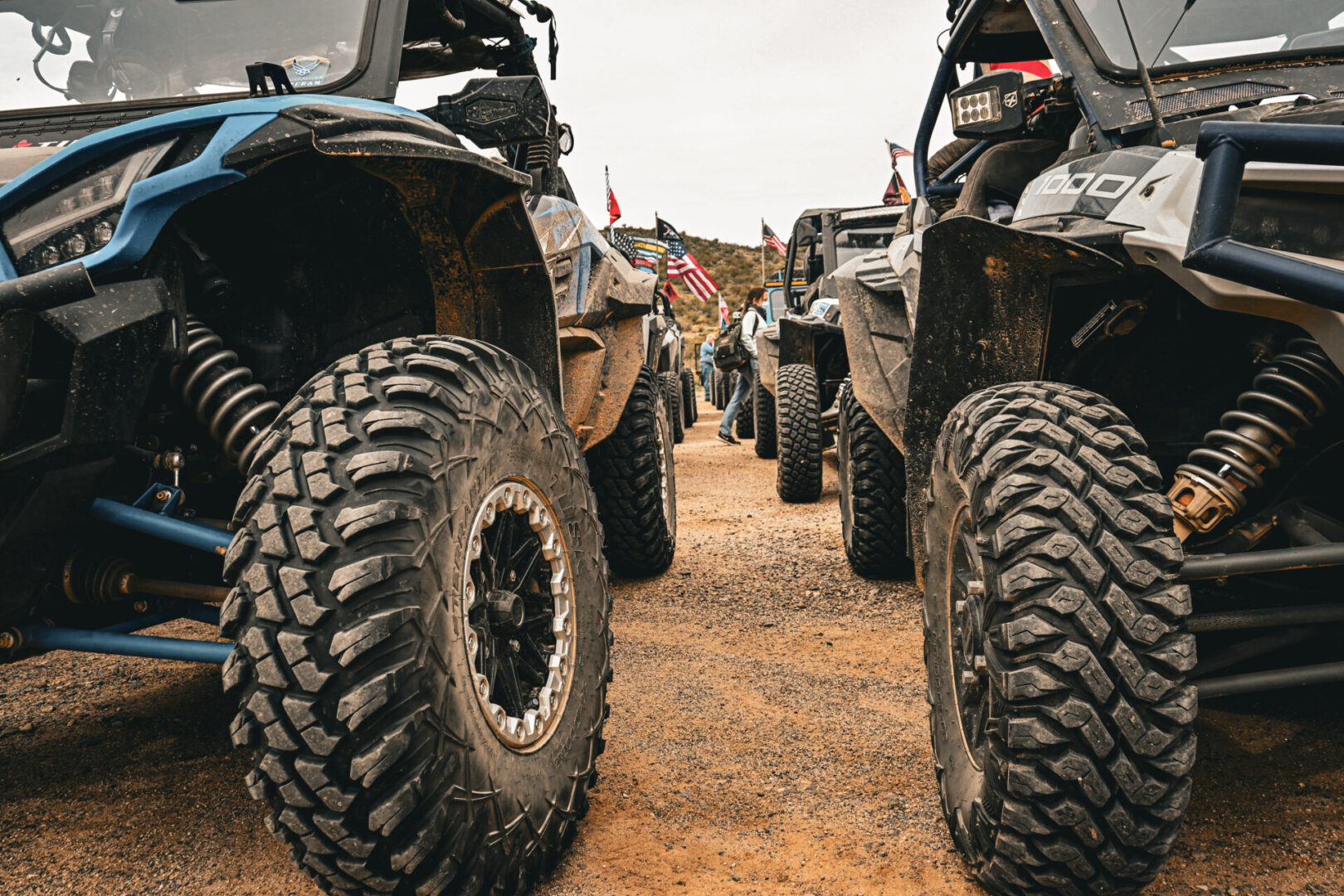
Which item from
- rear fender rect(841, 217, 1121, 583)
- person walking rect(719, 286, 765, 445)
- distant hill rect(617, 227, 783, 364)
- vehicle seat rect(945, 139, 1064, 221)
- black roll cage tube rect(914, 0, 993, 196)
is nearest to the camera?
rear fender rect(841, 217, 1121, 583)

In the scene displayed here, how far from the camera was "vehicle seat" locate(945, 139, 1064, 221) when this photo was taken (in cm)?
338

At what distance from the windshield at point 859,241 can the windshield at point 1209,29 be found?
602 cm

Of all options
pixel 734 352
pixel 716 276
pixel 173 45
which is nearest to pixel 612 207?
pixel 734 352

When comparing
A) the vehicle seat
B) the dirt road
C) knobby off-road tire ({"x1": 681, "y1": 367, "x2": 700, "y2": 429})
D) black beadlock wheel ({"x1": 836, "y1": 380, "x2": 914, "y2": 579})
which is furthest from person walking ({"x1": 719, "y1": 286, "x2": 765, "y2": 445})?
the vehicle seat

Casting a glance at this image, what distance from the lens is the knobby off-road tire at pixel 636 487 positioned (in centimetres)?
466

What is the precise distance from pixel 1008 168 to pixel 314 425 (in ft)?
8.71

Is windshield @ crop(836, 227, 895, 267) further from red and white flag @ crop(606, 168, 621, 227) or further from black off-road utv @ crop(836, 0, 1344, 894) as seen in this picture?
red and white flag @ crop(606, 168, 621, 227)

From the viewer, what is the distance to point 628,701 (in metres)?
3.27

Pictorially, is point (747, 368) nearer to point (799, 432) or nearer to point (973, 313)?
point (799, 432)

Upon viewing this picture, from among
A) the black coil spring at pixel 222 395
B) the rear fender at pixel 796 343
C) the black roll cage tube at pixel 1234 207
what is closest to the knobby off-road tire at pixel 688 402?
the rear fender at pixel 796 343

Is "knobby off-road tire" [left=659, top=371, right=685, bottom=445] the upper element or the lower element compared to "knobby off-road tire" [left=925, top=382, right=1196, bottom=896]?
A: lower

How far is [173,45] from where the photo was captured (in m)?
2.70

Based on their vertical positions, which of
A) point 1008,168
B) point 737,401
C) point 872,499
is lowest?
point 737,401

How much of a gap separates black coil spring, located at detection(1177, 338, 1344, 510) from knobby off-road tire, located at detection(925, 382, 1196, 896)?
6.5 inches
